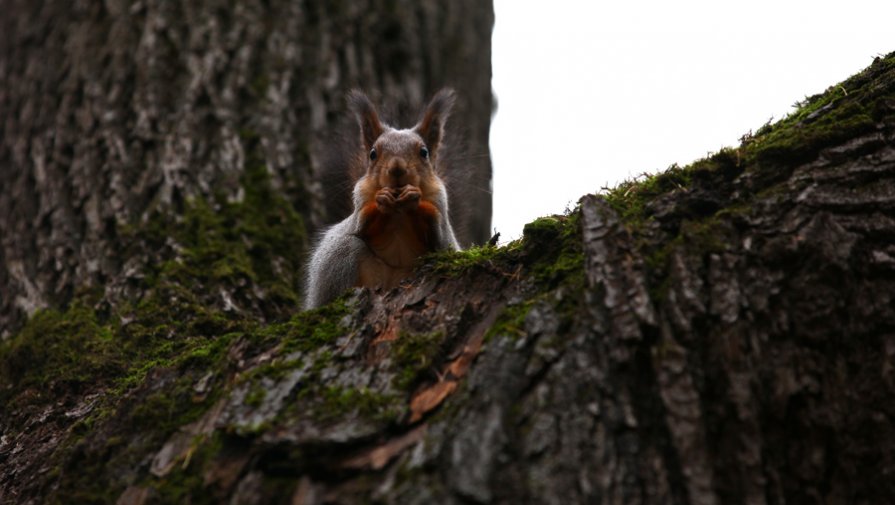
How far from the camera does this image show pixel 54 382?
2.64 meters

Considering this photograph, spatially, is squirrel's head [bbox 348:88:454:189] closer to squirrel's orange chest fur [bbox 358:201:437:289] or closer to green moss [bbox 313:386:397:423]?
squirrel's orange chest fur [bbox 358:201:437:289]

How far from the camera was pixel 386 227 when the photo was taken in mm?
3182

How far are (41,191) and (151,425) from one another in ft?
6.59

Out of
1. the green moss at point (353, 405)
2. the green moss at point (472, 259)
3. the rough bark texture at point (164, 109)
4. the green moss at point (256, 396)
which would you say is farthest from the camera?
the rough bark texture at point (164, 109)

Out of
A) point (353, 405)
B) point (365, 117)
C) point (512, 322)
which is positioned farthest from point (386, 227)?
point (353, 405)

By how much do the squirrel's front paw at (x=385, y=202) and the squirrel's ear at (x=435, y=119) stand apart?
0.71 metres

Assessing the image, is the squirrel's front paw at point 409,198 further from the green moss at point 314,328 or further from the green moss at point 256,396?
the green moss at point 256,396

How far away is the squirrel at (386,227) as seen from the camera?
3.13 metres

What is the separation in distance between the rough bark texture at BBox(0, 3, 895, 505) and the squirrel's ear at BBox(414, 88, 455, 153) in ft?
4.57

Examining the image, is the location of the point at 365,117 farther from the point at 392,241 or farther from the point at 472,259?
the point at 472,259

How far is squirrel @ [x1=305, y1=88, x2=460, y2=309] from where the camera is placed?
10.3 ft

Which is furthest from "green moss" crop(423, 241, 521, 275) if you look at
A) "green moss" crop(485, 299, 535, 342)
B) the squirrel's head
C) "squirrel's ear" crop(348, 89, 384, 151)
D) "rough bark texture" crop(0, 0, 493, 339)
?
"squirrel's ear" crop(348, 89, 384, 151)

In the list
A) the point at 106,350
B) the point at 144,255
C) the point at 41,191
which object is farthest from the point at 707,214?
the point at 41,191

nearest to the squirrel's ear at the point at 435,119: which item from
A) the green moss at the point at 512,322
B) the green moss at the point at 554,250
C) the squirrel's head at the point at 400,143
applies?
the squirrel's head at the point at 400,143
